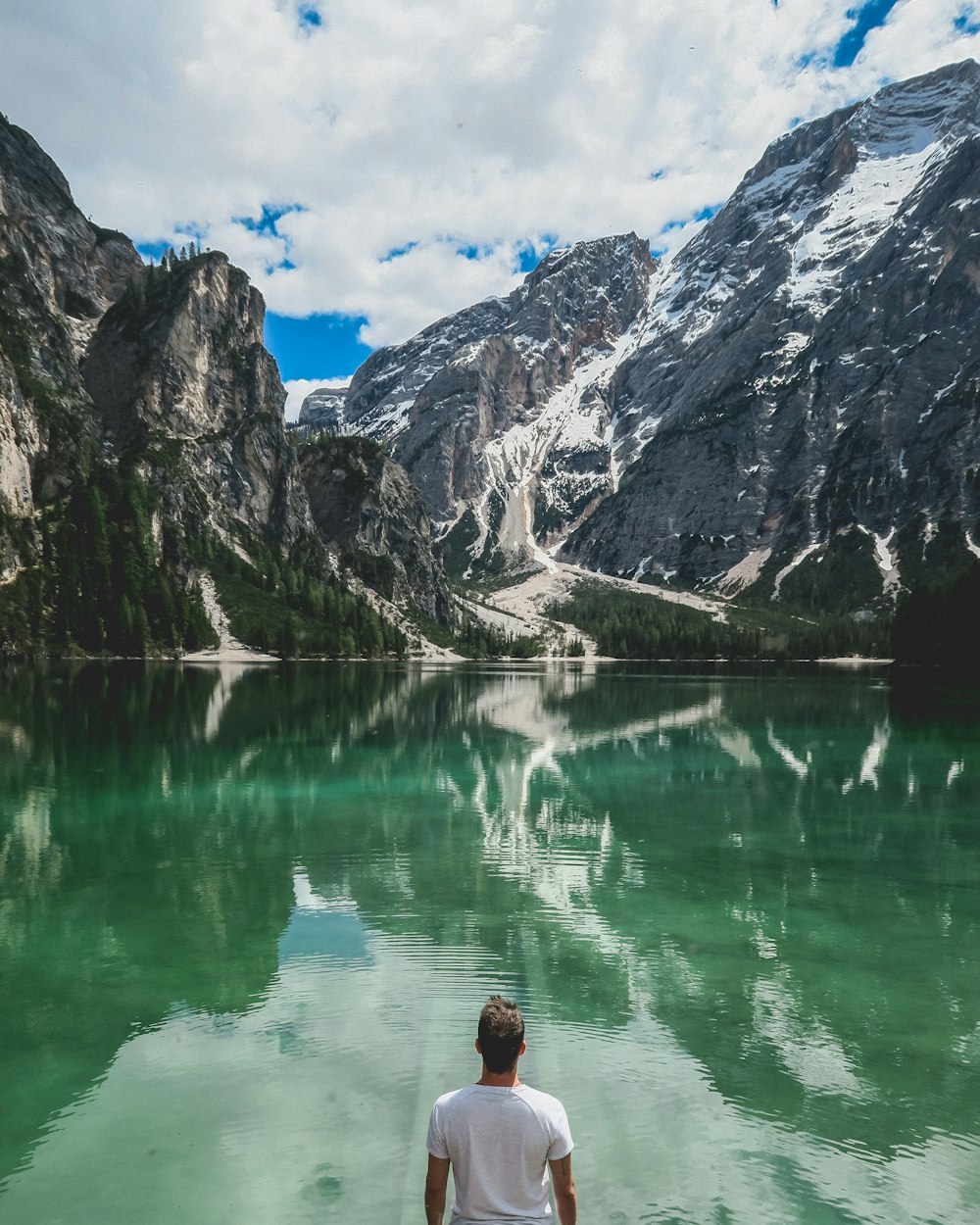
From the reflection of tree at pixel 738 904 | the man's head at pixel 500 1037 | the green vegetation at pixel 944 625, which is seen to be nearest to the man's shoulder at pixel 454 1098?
the man's head at pixel 500 1037

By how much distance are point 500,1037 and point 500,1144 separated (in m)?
0.68

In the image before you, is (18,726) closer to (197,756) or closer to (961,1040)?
(197,756)

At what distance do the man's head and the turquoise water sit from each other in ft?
13.9

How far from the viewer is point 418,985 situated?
13.7m

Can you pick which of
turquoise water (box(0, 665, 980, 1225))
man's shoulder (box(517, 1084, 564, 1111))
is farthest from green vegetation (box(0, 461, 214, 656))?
man's shoulder (box(517, 1084, 564, 1111))

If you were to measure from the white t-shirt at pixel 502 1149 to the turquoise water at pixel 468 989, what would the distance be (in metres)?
3.66

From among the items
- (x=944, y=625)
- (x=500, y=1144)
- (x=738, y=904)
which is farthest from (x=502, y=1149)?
(x=944, y=625)

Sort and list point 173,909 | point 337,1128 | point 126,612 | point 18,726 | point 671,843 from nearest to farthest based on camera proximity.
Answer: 1. point 337,1128
2. point 173,909
3. point 671,843
4. point 18,726
5. point 126,612

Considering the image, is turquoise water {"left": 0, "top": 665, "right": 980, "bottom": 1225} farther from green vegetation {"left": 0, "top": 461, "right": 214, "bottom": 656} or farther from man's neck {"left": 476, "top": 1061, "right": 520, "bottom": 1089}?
green vegetation {"left": 0, "top": 461, "right": 214, "bottom": 656}

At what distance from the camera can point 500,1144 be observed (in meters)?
5.20

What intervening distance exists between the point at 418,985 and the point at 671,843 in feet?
41.3

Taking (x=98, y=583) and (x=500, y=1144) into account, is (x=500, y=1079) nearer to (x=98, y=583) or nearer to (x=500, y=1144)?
(x=500, y=1144)

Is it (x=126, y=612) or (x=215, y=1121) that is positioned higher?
(x=126, y=612)

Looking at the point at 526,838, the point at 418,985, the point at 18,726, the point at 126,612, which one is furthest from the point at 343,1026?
the point at 126,612
